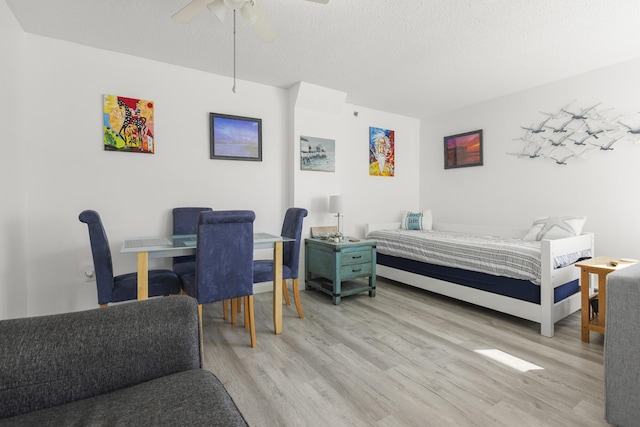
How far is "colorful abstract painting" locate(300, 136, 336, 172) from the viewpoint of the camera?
3.68 m

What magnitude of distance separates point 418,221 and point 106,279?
12.3ft

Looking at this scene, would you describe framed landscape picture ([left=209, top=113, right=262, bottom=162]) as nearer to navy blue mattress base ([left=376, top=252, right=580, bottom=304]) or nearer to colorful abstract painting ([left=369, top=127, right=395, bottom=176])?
colorful abstract painting ([left=369, top=127, right=395, bottom=176])

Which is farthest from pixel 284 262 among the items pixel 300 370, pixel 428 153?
pixel 428 153

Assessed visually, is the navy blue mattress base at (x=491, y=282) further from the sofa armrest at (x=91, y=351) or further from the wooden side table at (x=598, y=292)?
the sofa armrest at (x=91, y=351)

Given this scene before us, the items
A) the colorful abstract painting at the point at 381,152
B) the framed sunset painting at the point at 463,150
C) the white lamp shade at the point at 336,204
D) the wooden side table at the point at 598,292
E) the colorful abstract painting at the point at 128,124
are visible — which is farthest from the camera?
the colorful abstract painting at the point at 381,152

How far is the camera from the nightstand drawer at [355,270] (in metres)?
3.21

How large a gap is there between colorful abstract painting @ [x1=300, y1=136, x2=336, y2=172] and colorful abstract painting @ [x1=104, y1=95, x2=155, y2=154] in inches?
62.8

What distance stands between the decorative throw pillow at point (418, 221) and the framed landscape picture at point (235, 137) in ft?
7.57

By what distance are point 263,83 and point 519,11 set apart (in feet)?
8.08

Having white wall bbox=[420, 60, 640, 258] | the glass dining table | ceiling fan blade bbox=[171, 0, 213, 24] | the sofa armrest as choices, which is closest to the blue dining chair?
the glass dining table

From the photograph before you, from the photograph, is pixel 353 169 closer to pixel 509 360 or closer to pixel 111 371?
pixel 509 360

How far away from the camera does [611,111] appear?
9.89 ft

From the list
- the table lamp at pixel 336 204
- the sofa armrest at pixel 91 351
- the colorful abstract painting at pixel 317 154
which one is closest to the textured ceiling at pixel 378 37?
the colorful abstract painting at pixel 317 154

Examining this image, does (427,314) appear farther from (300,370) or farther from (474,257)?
(300,370)
